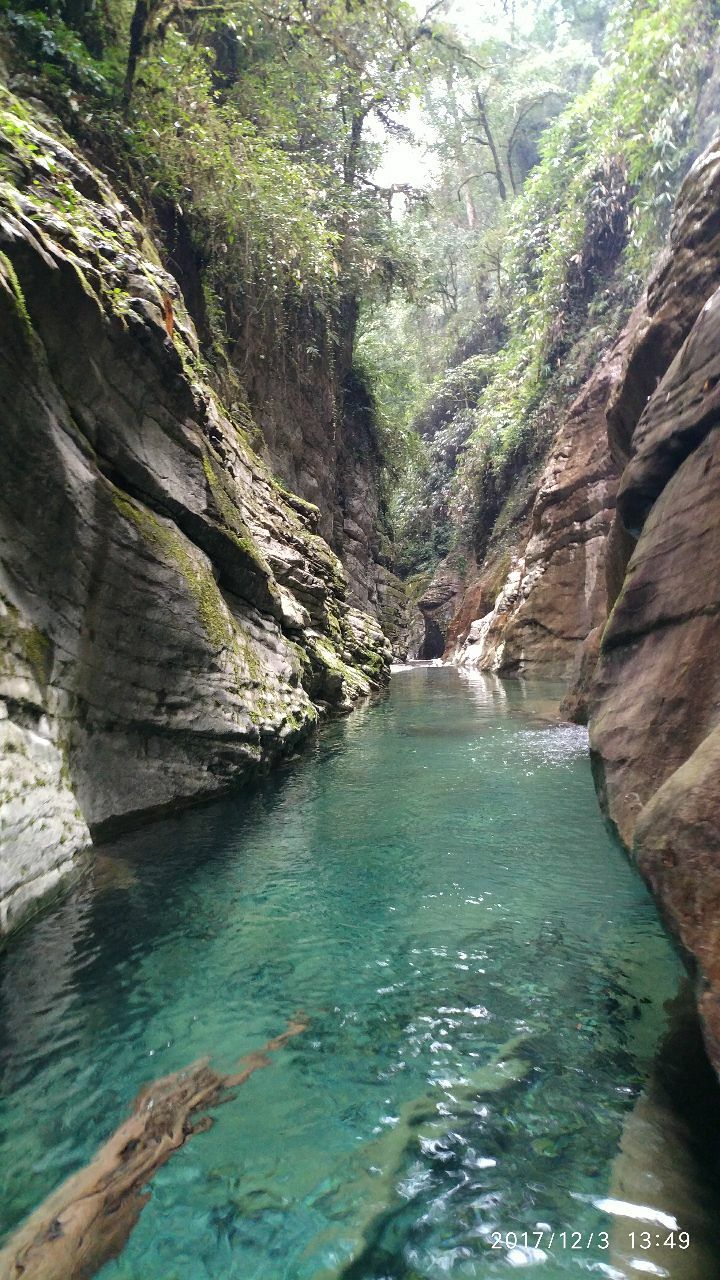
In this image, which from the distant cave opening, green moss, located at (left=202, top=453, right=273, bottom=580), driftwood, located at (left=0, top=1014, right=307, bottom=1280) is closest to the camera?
driftwood, located at (left=0, top=1014, right=307, bottom=1280)

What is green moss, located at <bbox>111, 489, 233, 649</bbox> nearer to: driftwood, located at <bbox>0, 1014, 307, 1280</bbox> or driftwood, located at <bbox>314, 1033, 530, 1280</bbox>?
driftwood, located at <bbox>0, 1014, 307, 1280</bbox>

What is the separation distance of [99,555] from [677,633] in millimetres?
4165

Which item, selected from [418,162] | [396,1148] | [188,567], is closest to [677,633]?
[396,1148]

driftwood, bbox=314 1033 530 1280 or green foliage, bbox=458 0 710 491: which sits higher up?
green foliage, bbox=458 0 710 491

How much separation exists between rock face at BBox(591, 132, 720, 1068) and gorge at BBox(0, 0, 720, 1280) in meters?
0.02

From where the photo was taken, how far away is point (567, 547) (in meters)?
18.1

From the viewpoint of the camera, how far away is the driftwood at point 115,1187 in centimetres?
176

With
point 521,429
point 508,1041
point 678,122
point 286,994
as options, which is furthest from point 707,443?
point 521,429

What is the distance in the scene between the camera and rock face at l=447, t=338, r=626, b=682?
674 inches

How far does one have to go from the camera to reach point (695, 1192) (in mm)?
1867

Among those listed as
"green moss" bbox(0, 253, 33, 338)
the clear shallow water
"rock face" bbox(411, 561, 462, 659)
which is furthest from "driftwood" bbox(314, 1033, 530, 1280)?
"rock face" bbox(411, 561, 462, 659)

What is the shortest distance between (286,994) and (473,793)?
369cm

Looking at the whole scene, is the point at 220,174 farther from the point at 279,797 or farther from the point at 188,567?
the point at 279,797

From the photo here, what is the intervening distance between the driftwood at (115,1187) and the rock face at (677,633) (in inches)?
67.0
